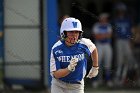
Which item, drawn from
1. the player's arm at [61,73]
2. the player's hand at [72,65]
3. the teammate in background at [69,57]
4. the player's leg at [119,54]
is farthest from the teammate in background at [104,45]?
the player's hand at [72,65]

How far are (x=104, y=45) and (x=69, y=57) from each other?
233 inches

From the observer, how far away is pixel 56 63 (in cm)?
720

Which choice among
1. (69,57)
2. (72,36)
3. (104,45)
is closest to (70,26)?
(72,36)

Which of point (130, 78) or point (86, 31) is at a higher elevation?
point (86, 31)

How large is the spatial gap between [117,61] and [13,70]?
10.8 ft

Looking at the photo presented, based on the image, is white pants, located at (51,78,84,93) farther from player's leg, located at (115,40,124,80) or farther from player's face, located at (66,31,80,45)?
player's leg, located at (115,40,124,80)

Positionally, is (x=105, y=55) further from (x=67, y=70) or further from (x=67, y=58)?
(x=67, y=70)

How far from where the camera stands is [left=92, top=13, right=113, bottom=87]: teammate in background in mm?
12922

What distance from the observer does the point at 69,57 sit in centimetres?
720

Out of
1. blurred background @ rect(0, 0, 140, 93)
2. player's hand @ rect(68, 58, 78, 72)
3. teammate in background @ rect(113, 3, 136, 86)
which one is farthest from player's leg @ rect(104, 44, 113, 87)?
player's hand @ rect(68, 58, 78, 72)

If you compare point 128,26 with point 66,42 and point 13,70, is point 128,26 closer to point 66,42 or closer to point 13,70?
point 13,70

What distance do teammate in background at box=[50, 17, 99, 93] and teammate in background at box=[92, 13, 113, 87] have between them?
218 inches

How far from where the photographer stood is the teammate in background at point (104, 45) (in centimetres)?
1292

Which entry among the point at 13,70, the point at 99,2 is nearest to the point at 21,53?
the point at 13,70
